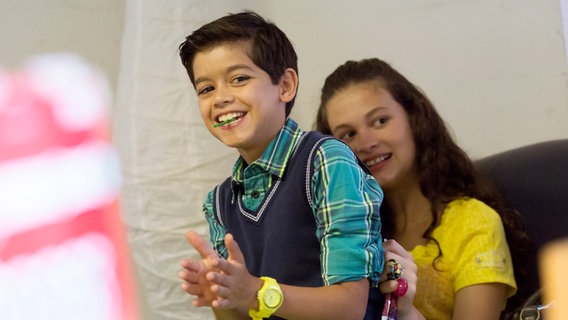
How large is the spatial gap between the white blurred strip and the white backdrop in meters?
0.41

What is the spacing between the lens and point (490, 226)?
1500mm

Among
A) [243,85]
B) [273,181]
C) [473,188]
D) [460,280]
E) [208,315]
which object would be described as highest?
[243,85]

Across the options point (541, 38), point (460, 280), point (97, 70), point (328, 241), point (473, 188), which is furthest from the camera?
point (97, 70)

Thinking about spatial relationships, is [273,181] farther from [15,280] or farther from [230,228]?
[15,280]

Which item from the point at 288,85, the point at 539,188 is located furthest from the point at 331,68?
the point at 288,85

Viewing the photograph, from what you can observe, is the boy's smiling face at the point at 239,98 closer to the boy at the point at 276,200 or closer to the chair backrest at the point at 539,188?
the boy at the point at 276,200

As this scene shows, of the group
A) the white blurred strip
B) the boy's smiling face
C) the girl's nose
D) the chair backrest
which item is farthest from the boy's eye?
the white blurred strip

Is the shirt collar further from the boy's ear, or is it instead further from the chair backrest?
the chair backrest

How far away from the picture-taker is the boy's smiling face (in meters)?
1.21

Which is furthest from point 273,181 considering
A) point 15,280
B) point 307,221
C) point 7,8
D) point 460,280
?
point 7,8

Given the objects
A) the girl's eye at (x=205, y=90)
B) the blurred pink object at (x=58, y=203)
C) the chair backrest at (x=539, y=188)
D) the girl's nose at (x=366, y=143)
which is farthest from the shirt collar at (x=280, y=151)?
the blurred pink object at (x=58, y=203)

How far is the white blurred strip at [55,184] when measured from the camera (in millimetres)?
2213

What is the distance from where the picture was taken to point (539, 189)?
1.53 metres

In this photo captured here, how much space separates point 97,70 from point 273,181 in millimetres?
1334
